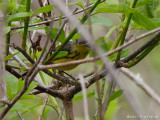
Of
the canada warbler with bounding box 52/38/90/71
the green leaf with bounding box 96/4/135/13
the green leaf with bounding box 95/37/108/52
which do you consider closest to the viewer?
the green leaf with bounding box 96/4/135/13

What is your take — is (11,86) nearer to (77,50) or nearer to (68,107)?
(68,107)

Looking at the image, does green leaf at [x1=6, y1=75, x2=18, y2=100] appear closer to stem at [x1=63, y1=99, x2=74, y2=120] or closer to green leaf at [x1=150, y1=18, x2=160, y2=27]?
stem at [x1=63, y1=99, x2=74, y2=120]

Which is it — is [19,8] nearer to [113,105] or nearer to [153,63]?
[113,105]

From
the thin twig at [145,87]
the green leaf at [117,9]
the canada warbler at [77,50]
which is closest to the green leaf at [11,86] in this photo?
the green leaf at [117,9]

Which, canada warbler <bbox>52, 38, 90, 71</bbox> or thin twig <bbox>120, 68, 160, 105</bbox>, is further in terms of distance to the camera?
canada warbler <bbox>52, 38, 90, 71</bbox>

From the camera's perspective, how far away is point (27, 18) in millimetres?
1149

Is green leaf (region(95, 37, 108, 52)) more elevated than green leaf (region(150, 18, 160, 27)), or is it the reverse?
green leaf (region(95, 37, 108, 52))

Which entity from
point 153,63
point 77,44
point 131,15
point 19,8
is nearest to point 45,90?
point 19,8

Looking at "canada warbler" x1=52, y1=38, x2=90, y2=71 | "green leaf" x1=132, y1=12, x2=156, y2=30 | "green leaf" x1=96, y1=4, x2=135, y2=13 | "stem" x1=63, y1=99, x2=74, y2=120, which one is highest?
"canada warbler" x1=52, y1=38, x2=90, y2=71

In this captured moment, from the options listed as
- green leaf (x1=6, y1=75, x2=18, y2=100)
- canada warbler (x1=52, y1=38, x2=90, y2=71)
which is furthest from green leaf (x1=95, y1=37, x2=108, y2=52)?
canada warbler (x1=52, y1=38, x2=90, y2=71)

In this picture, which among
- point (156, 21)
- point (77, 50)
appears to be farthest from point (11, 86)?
point (77, 50)

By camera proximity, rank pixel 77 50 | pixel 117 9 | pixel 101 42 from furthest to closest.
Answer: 1. pixel 77 50
2. pixel 101 42
3. pixel 117 9

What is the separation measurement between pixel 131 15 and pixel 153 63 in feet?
4.84

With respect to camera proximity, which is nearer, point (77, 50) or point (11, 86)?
point (11, 86)
